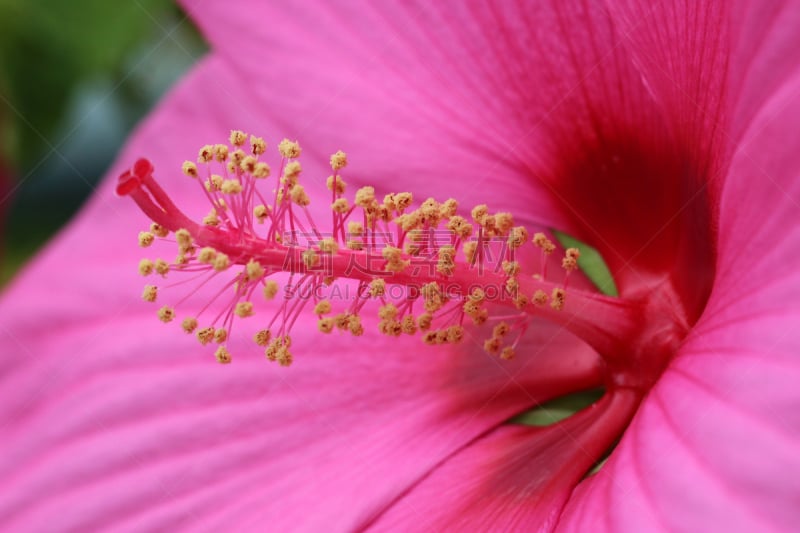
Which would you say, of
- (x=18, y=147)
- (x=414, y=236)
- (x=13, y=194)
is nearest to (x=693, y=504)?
(x=414, y=236)

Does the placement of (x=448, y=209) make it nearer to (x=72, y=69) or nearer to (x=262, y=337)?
(x=262, y=337)

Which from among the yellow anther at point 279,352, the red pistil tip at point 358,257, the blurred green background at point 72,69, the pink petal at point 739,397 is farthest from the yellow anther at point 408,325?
the blurred green background at point 72,69

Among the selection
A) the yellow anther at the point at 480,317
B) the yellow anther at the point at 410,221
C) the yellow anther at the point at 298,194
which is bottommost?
the yellow anther at the point at 480,317

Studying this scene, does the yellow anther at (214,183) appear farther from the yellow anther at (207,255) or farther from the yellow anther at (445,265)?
the yellow anther at (445,265)

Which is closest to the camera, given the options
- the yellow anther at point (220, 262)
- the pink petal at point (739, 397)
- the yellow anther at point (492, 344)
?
the pink petal at point (739, 397)

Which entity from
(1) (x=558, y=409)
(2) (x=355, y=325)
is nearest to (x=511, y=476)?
(1) (x=558, y=409)

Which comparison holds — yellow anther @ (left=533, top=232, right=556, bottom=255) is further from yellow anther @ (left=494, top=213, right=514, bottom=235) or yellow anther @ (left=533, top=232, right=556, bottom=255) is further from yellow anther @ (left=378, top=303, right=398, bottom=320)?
yellow anther @ (left=378, top=303, right=398, bottom=320)

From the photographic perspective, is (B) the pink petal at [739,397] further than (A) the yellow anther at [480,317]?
No

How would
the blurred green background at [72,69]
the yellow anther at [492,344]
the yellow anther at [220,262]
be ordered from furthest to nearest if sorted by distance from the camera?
the blurred green background at [72,69] < the yellow anther at [492,344] < the yellow anther at [220,262]
